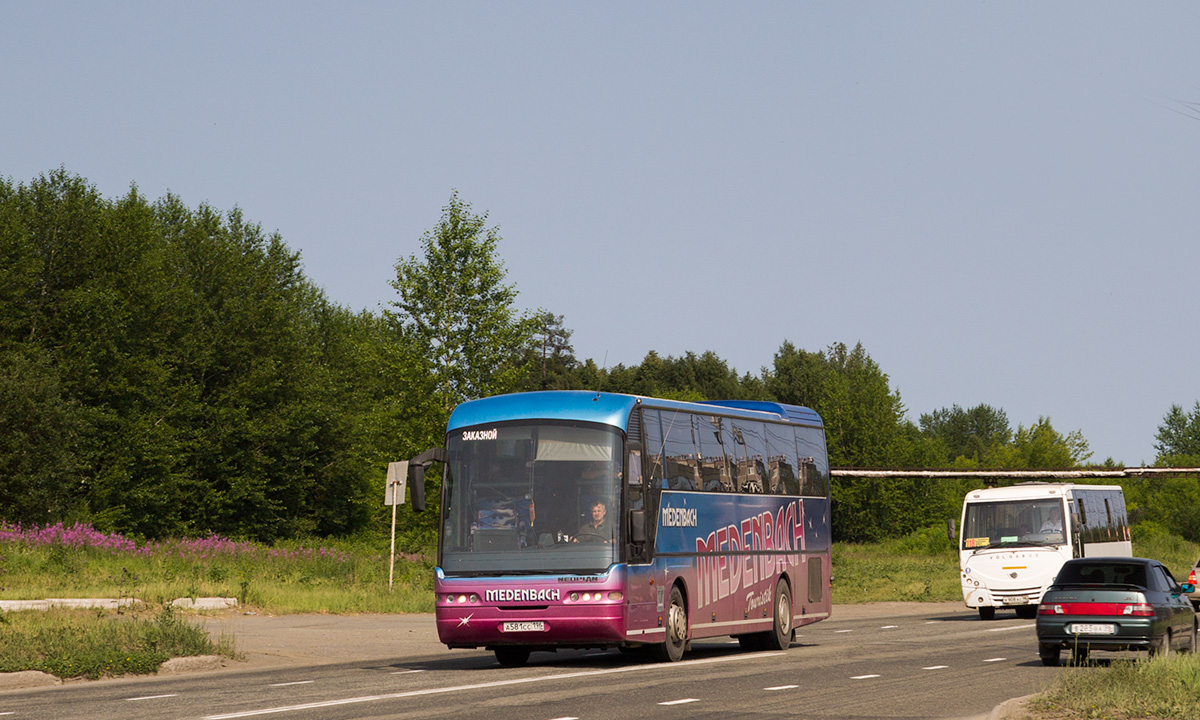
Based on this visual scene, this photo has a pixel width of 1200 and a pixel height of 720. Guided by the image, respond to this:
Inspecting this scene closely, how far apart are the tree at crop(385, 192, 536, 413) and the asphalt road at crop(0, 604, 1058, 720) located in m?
18.2

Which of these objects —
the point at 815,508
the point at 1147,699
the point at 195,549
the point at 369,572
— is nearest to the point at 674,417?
the point at 815,508

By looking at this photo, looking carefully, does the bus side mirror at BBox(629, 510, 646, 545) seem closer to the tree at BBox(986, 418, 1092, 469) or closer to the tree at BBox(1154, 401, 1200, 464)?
the tree at BBox(986, 418, 1092, 469)

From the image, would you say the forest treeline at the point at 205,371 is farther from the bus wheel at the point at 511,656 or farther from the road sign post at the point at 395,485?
the bus wheel at the point at 511,656

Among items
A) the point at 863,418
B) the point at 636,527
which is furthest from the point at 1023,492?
the point at 863,418

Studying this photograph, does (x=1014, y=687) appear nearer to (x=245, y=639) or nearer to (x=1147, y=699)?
(x=1147, y=699)

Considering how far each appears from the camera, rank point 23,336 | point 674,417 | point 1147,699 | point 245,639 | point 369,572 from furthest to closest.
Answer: point 23,336 → point 369,572 → point 245,639 → point 674,417 → point 1147,699

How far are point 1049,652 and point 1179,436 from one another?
6529 inches

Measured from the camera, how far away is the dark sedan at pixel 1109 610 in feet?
57.9

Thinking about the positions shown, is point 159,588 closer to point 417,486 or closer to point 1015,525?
point 417,486

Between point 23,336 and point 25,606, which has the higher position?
point 23,336

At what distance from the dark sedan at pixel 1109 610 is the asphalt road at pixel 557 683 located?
562 mm

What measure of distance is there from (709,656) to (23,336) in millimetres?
44779

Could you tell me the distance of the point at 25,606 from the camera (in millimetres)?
23109

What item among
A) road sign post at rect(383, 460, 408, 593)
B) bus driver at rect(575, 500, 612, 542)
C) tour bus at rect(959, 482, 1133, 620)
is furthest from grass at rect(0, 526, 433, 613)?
tour bus at rect(959, 482, 1133, 620)
